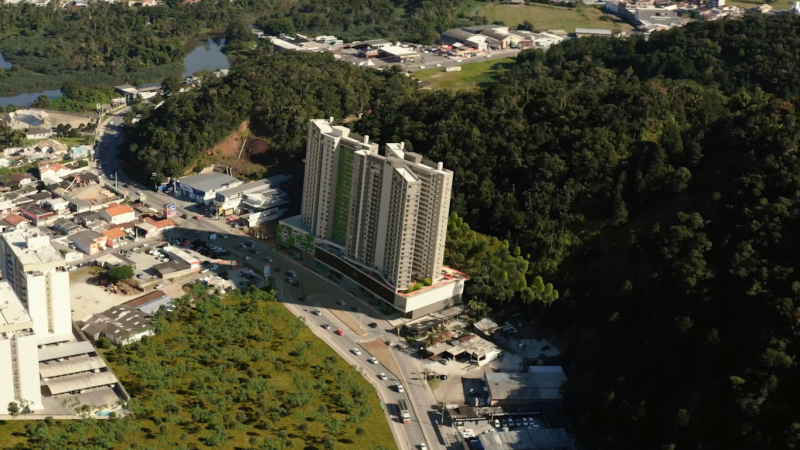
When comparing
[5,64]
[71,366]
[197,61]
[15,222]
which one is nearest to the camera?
[71,366]

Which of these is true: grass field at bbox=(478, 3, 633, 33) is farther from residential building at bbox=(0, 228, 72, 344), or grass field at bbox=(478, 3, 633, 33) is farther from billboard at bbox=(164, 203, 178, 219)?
residential building at bbox=(0, 228, 72, 344)

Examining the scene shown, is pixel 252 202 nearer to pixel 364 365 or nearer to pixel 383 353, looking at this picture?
pixel 383 353

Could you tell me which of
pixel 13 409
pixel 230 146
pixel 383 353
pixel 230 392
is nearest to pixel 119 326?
pixel 230 392

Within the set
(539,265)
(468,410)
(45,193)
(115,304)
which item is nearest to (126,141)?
(45,193)

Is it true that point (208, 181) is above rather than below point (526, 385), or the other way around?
above

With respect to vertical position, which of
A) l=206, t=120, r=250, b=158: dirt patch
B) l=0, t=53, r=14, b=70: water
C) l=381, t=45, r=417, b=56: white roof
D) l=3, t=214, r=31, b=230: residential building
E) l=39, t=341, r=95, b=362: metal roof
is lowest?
l=3, t=214, r=31, b=230: residential building

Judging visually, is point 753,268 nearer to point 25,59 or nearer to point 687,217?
point 687,217

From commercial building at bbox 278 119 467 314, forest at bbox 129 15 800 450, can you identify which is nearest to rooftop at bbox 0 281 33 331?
commercial building at bbox 278 119 467 314
